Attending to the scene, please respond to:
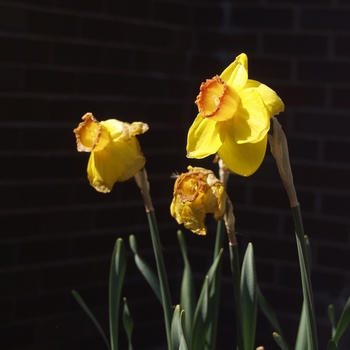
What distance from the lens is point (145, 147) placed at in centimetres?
310

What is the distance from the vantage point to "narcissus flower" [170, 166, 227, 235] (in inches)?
52.8

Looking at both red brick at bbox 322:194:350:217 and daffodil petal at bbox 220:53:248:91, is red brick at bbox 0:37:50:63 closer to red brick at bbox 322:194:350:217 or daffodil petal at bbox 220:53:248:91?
red brick at bbox 322:194:350:217

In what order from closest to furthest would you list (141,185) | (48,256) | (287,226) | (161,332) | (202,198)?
(202,198) < (141,185) < (48,256) < (287,226) < (161,332)

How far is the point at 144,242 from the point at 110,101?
0.68 m

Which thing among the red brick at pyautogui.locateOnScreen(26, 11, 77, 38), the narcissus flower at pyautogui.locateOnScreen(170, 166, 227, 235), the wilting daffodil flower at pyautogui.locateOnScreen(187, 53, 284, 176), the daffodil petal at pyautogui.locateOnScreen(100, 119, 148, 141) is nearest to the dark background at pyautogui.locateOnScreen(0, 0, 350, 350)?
the red brick at pyautogui.locateOnScreen(26, 11, 77, 38)

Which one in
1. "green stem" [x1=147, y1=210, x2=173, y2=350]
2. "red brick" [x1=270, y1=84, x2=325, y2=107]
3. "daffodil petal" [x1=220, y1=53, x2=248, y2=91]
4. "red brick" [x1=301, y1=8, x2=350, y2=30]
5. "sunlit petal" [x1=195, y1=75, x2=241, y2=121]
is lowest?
"green stem" [x1=147, y1=210, x2=173, y2=350]

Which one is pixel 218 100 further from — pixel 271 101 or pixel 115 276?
pixel 115 276

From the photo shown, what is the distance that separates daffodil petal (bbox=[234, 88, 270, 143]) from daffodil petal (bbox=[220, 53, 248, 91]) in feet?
0.06

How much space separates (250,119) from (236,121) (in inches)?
1.4

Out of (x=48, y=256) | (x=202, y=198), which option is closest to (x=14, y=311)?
(x=48, y=256)

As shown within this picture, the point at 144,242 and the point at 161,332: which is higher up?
the point at 144,242

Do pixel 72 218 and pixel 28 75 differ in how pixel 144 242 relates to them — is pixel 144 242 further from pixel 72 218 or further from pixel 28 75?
pixel 28 75

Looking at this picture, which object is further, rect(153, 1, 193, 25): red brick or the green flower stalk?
rect(153, 1, 193, 25): red brick

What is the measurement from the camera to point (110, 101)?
9.72 ft
